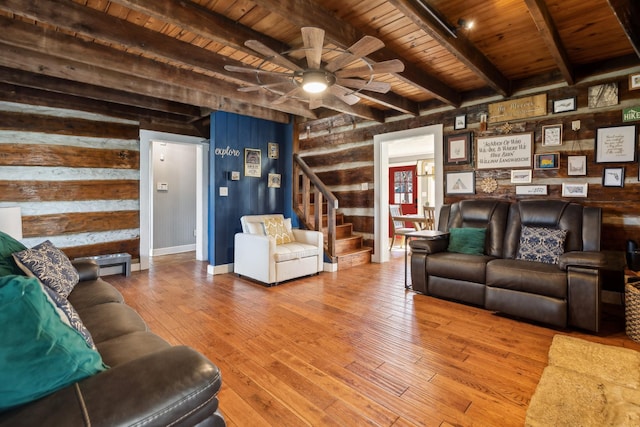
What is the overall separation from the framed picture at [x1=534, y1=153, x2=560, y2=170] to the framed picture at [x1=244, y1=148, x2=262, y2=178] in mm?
3890

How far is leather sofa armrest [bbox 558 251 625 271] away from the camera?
2535mm

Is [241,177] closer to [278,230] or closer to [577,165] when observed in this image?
[278,230]

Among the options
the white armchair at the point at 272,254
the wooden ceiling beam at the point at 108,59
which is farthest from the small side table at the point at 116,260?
the wooden ceiling beam at the point at 108,59

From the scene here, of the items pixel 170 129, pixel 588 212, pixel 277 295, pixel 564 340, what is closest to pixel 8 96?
pixel 170 129

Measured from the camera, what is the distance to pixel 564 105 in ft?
11.7

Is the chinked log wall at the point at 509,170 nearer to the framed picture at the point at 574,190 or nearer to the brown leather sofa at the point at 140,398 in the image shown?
the framed picture at the point at 574,190

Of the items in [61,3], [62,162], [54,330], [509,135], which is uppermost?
[61,3]

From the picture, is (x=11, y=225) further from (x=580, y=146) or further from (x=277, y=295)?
(x=580, y=146)

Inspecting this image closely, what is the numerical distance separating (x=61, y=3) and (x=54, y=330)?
2.53 metres

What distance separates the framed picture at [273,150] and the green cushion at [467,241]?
3150 millimetres

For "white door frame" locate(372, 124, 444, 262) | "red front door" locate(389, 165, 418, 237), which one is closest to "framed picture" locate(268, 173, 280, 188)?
"white door frame" locate(372, 124, 444, 262)

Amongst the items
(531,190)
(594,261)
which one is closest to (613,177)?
(531,190)

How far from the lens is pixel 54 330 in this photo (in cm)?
90

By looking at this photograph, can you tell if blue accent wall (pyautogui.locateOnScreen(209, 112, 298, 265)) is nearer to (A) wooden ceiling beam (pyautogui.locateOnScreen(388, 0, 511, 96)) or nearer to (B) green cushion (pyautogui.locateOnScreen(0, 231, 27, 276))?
(B) green cushion (pyautogui.locateOnScreen(0, 231, 27, 276))
